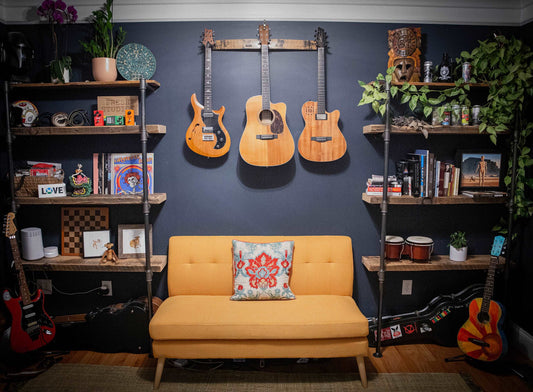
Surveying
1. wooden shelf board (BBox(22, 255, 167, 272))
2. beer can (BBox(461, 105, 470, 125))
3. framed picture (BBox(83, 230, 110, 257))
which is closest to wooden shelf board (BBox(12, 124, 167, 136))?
framed picture (BBox(83, 230, 110, 257))

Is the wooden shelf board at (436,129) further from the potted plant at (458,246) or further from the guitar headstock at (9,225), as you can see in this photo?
the guitar headstock at (9,225)

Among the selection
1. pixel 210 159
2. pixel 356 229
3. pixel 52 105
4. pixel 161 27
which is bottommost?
pixel 356 229

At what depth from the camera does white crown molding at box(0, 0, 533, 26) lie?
2730 mm

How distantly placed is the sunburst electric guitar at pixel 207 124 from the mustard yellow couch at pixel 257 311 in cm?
68

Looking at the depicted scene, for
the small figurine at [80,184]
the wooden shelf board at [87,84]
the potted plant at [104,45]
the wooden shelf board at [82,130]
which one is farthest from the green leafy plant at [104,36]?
the small figurine at [80,184]

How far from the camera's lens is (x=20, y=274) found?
→ 2.56m

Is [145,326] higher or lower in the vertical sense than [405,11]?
lower

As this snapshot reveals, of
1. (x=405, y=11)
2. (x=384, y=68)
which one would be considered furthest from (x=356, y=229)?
(x=405, y=11)

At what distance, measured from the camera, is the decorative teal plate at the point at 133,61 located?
2.67m

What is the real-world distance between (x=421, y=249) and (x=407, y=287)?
435 millimetres

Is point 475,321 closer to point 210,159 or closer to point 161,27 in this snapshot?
point 210,159

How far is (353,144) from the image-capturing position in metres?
2.87

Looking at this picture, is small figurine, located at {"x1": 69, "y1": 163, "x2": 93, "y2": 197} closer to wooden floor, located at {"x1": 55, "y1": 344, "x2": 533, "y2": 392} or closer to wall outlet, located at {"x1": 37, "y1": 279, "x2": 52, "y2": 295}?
wall outlet, located at {"x1": 37, "y1": 279, "x2": 52, "y2": 295}

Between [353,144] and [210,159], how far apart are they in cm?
109
